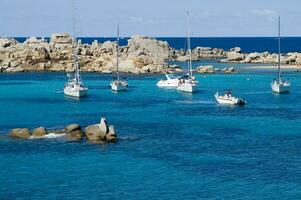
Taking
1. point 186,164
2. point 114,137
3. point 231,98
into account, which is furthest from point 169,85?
point 186,164

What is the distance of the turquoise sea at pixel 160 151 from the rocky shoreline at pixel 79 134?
147cm

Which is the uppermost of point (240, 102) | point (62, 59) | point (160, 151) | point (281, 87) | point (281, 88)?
point (62, 59)

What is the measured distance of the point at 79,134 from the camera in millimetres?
67750

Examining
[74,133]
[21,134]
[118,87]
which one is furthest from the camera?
[118,87]

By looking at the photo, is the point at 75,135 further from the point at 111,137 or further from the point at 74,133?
the point at 111,137

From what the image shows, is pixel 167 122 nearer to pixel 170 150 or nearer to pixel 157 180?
pixel 170 150

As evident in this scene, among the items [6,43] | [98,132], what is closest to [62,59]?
[6,43]

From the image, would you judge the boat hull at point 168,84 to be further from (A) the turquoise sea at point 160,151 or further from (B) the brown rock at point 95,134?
(B) the brown rock at point 95,134

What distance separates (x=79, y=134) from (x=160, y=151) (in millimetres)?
10598

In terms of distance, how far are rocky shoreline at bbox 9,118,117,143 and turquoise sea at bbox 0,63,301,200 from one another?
1.47m

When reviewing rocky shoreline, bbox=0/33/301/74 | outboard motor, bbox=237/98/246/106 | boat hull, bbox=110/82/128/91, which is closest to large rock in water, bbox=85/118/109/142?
outboard motor, bbox=237/98/246/106

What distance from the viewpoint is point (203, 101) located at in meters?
104

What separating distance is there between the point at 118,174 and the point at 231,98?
48.5 m

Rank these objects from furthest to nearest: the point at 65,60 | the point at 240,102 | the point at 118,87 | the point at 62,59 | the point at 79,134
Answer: the point at 62,59
the point at 65,60
the point at 118,87
the point at 240,102
the point at 79,134
